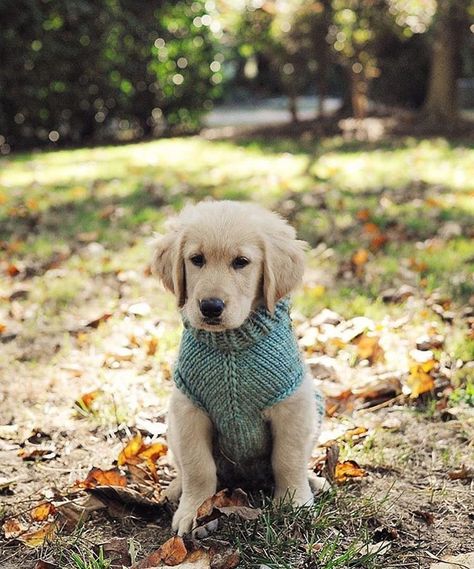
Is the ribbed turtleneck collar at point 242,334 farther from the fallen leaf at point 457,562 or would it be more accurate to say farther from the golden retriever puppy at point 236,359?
the fallen leaf at point 457,562

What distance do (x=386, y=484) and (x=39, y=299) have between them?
9.08 feet

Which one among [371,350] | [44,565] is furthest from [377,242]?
[44,565]

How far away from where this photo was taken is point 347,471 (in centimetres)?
283

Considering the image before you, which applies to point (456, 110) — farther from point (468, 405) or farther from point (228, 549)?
point (228, 549)

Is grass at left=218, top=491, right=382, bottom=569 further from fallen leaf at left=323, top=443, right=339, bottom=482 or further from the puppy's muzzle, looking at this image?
the puppy's muzzle

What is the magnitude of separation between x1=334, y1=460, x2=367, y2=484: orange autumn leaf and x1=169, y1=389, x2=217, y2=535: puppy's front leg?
1.65 ft

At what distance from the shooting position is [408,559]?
7.57 ft

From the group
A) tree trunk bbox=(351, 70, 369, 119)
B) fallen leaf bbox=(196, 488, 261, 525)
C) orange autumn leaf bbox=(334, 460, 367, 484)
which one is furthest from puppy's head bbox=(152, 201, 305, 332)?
tree trunk bbox=(351, 70, 369, 119)

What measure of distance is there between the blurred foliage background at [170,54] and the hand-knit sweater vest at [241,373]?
9.09 meters

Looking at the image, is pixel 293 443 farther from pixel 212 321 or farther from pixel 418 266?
pixel 418 266

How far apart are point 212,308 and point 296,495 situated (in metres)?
0.71

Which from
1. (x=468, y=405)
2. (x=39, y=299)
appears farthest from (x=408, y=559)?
(x=39, y=299)

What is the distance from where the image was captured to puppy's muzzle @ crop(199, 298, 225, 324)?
241 cm

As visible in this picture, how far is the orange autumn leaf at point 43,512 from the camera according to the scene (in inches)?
103
